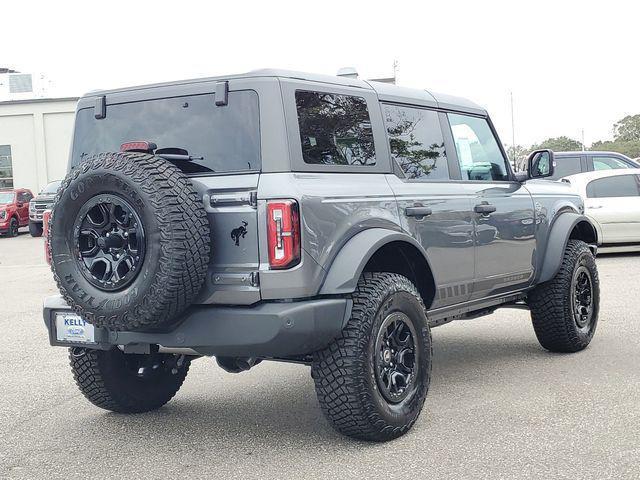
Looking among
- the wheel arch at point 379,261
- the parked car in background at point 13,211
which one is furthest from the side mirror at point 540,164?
the parked car in background at point 13,211

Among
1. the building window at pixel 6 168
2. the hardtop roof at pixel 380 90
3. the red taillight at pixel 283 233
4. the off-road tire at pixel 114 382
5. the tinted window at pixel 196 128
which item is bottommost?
the off-road tire at pixel 114 382

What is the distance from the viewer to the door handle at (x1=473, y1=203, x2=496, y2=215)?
5.80 meters

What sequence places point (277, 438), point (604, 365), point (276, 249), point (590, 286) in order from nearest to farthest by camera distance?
point (276, 249) → point (277, 438) → point (604, 365) → point (590, 286)

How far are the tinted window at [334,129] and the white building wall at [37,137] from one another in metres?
38.4

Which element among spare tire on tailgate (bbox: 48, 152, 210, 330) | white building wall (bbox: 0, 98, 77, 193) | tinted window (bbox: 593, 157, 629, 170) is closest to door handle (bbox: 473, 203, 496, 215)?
spare tire on tailgate (bbox: 48, 152, 210, 330)

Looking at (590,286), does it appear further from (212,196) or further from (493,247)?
(212,196)

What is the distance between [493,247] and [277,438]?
2.14 m

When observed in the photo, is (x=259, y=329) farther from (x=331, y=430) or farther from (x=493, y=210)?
(x=493, y=210)

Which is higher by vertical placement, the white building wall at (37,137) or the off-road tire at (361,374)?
the white building wall at (37,137)

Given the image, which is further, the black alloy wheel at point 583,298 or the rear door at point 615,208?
the rear door at point 615,208

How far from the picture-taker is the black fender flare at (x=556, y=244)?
666 centimetres

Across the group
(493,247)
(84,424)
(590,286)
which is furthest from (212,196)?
(590,286)

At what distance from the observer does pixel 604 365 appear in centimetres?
637

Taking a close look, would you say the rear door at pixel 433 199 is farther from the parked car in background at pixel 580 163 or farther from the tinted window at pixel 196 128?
the parked car in background at pixel 580 163
